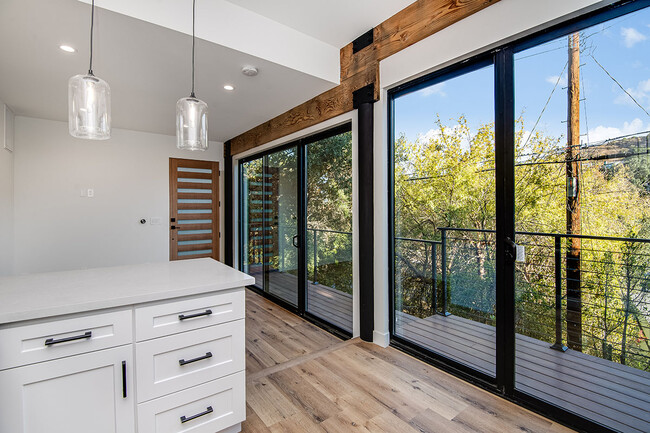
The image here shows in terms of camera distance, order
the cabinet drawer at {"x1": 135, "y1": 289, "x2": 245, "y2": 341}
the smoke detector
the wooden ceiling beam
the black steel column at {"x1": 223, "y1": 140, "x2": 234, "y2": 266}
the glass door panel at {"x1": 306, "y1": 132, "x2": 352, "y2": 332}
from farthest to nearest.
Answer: the black steel column at {"x1": 223, "y1": 140, "x2": 234, "y2": 266} < the glass door panel at {"x1": 306, "y1": 132, "x2": 352, "y2": 332} < the smoke detector < the wooden ceiling beam < the cabinet drawer at {"x1": 135, "y1": 289, "x2": 245, "y2": 341}

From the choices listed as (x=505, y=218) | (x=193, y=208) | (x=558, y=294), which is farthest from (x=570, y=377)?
(x=193, y=208)

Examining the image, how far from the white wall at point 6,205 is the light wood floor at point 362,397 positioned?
3.17m

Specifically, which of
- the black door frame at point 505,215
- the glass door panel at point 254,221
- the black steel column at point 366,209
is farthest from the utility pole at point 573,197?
the glass door panel at point 254,221

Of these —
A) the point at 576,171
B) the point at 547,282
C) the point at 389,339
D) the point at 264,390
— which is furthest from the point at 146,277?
the point at 576,171

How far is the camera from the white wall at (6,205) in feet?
11.0

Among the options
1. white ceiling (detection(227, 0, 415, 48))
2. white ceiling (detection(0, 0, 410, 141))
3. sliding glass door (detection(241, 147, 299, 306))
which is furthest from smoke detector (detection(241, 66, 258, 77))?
sliding glass door (detection(241, 147, 299, 306))

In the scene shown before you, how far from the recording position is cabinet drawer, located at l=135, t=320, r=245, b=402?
1.39 metres

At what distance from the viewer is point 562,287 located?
1.75 metres

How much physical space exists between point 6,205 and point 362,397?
4.41 metres

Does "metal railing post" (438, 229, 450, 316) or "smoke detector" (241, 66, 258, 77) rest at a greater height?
"smoke detector" (241, 66, 258, 77)

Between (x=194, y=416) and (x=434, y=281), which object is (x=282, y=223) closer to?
(x=434, y=281)

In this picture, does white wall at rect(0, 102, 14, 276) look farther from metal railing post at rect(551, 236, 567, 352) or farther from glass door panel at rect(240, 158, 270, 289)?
metal railing post at rect(551, 236, 567, 352)

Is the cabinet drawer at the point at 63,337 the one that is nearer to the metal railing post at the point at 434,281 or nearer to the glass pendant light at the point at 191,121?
the glass pendant light at the point at 191,121

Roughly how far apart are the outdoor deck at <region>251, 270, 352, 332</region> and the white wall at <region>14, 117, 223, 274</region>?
2186mm
